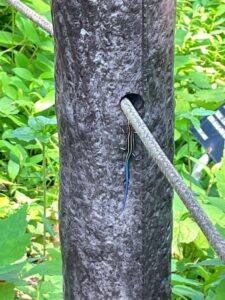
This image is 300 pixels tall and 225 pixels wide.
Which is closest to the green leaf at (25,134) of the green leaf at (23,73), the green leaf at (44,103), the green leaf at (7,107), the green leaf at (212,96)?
the green leaf at (212,96)

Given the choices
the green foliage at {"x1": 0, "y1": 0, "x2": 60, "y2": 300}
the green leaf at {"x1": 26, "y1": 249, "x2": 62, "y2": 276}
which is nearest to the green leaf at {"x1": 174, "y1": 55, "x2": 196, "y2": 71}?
the green foliage at {"x1": 0, "y1": 0, "x2": 60, "y2": 300}

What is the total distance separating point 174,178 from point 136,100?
0.15m

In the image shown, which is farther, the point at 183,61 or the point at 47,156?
the point at 183,61

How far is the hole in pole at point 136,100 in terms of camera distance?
105 centimetres

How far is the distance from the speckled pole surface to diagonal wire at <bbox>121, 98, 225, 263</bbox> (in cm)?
4

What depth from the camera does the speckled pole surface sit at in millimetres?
1036

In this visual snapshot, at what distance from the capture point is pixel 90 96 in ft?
3.50

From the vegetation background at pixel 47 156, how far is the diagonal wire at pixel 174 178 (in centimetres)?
31

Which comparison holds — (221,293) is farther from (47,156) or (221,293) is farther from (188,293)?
(47,156)

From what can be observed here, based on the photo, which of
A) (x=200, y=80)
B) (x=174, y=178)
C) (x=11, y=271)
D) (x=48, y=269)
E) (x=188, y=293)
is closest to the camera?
(x=174, y=178)

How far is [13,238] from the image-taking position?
1232mm

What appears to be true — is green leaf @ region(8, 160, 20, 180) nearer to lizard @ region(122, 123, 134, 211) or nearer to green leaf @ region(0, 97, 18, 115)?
green leaf @ region(0, 97, 18, 115)

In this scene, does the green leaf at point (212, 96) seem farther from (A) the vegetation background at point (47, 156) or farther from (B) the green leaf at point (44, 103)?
(B) the green leaf at point (44, 103)

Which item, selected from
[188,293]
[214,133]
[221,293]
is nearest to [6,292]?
[221,293]
